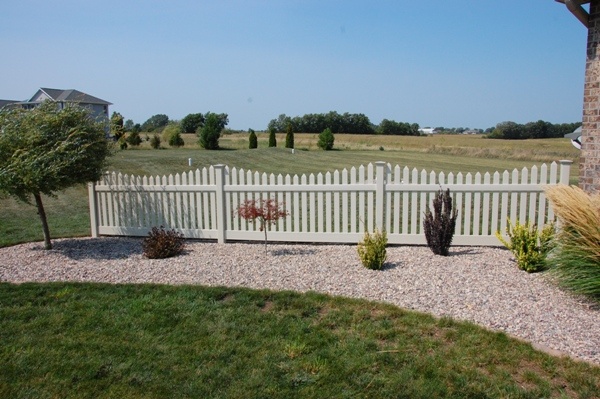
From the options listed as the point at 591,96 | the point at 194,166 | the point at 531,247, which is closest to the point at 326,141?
the point at 194,166

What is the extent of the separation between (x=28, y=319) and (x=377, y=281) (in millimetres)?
3805

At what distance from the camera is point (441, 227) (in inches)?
275

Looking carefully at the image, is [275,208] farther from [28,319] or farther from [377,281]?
[28,319]

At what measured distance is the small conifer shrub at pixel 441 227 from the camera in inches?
275

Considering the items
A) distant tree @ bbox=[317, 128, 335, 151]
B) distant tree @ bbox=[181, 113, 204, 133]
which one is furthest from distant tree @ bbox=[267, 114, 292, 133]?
distant tree @ bbox=[317, 128, 335, 151]

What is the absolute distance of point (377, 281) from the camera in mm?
5875

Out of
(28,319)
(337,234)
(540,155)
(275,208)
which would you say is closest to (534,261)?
(337,234)

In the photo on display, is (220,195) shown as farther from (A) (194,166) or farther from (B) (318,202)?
(A) (194,166)

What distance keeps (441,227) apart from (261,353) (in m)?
3.91

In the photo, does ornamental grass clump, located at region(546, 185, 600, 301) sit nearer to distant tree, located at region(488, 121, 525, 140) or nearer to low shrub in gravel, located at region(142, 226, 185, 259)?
low shrub in gravel, located at region(142, 226, 185, 259)

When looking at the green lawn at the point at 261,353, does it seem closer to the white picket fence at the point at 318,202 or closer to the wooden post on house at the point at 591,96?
the white picket fence at the point at 318,202

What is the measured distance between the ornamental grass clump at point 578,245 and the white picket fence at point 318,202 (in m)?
1.79

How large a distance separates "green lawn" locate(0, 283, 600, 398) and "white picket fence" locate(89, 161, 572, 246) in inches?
120

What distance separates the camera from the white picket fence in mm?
7688
